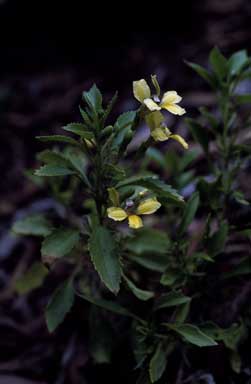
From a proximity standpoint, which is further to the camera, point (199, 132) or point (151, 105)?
point (199, 132)

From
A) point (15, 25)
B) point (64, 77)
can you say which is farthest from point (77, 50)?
point (15, 25)

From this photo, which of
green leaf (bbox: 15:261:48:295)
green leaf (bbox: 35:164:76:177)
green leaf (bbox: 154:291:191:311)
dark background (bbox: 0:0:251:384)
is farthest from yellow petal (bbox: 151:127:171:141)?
dark background (bbox: 0:0:251:384)

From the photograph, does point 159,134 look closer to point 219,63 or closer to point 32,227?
point 219,63

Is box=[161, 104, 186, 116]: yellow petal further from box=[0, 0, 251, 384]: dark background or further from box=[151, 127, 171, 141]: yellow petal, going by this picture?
box=[0, 0, 251, 384]: dark background

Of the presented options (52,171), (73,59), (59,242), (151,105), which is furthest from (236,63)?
(73,59)

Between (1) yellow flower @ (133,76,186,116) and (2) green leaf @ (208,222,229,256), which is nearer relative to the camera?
(1) yellow flower @ (133,76,186,116)

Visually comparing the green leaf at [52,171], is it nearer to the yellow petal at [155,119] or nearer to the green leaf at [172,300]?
the yellow petal at [155,119]

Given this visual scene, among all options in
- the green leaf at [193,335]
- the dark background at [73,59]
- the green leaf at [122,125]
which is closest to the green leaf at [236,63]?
the green leaf at [122,125]

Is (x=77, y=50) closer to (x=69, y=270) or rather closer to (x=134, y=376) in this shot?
(x=69, y=270)
